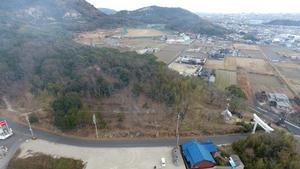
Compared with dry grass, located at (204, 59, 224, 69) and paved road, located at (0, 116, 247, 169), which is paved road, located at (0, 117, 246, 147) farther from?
dry grass, located at (204, 59, 224, 69)

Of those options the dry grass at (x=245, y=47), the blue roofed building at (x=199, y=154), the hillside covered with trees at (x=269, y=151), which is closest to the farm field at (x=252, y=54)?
the dry grass at (x=245, y=47)

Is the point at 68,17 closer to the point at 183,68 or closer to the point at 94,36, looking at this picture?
the point at 94,36

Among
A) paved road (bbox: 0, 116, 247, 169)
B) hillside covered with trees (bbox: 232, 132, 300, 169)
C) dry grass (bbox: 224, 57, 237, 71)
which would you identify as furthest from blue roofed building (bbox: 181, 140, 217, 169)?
dry grass (bbox: 224, 57, 237, 71)

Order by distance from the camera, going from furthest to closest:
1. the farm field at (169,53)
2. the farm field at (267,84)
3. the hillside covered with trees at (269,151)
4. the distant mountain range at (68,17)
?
1. the distant mountain range at (68,17)
2. the farm field at (169,53)
3. the farm field at (267,84)
4. the hillside covered with trees at (269,151)

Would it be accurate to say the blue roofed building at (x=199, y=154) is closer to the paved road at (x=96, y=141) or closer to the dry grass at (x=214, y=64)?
the paved road at (x=96, y=141)

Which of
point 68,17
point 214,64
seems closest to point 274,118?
point 214,64
